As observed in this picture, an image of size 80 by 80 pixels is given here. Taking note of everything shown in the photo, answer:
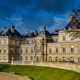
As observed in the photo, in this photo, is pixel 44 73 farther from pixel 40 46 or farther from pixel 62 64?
pixel 40 46

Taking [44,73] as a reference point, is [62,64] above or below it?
above

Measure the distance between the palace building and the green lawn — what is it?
18790mm

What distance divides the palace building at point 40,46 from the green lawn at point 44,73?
18.8 meters

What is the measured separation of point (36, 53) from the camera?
2680 inches

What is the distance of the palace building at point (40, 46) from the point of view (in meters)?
58.3

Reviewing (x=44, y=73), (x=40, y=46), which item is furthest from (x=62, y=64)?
(x=40, y=46)

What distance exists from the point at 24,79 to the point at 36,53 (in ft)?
111

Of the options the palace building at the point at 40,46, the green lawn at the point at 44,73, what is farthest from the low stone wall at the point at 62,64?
the palace building at the point at 40,46

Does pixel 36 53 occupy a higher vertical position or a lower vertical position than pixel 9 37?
lower

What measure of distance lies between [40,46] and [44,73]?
1143 inches

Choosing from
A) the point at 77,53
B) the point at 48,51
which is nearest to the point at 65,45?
the point at 77,53

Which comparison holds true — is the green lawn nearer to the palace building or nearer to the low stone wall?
the low stone wall

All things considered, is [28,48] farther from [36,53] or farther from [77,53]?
[77,53]

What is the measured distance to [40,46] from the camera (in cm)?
6625
